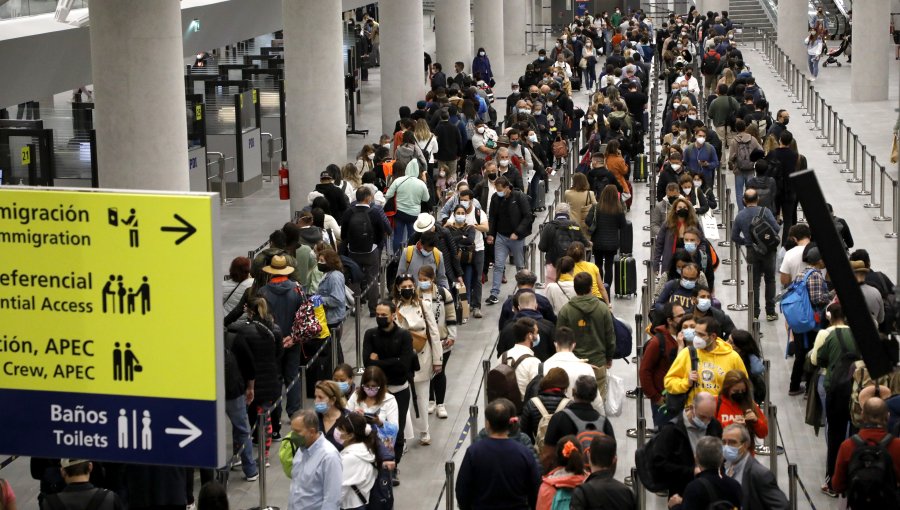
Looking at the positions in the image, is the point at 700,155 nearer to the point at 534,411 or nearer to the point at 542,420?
the point at 534,411

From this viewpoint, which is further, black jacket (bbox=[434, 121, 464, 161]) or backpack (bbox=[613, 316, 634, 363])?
black jacket (bbox=[434, 121, 464, 161])

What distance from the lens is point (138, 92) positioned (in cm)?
1508

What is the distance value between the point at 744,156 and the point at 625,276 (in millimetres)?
3729

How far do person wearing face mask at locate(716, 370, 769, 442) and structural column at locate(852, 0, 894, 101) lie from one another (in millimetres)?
30765

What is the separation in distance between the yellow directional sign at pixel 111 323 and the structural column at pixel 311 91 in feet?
56.2

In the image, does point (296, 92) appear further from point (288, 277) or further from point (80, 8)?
point (288, 277)

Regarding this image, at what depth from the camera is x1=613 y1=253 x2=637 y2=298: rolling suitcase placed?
18.1m

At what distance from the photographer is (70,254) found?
20.0ft

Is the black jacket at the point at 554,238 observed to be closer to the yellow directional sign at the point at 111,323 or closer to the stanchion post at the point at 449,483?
the stanchion post at the point at 449,483

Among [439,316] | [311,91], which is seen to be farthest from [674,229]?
[311,91]

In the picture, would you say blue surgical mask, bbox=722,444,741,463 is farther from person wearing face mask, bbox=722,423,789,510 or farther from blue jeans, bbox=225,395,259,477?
blue jeans, bbox=225,395,259,477

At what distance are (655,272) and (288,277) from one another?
15.3 feet

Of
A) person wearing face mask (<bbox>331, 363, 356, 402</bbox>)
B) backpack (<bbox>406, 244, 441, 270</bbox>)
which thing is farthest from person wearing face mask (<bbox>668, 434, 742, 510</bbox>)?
backpack (<bbox>406, 244, 441, 270</bbox>)

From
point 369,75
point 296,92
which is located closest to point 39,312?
point 296,92
